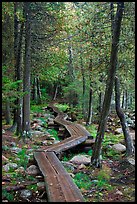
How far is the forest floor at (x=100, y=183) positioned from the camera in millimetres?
5430

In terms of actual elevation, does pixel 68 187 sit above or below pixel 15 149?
above

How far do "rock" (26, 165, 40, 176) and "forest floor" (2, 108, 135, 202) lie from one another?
7.4 inches

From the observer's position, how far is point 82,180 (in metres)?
6.76

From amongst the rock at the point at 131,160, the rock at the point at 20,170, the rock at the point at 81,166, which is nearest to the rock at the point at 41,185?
the rock at the point at 20,170

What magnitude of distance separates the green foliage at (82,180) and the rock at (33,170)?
A: 107 cm

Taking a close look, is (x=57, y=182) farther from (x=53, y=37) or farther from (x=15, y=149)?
(x=53, y=37)

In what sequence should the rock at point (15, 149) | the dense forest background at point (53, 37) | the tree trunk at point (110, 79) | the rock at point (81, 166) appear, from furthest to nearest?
the rock at point (15, 149) → the dense forest background at point (53, 37) → the rock at point (81, 166) → the tree trunk at point (110, 79)

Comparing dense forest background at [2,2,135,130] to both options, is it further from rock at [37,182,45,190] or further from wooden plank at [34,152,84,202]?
rock at [37,182,45,190]

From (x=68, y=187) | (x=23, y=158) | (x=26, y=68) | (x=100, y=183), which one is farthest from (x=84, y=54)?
(x=68, y=187)

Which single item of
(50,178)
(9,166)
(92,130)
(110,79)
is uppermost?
(110,79)

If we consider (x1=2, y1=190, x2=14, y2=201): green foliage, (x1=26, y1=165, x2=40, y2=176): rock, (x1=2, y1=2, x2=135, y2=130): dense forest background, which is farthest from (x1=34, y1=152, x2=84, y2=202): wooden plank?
(x1=2, y1=2, x2=135, y2=130): dense forest background

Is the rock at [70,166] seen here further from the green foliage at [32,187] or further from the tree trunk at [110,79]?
the green foliage at [32,187]

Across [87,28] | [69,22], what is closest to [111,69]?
[87,28]

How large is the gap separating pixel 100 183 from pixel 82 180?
53cm
